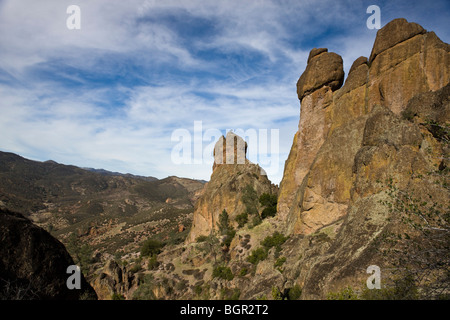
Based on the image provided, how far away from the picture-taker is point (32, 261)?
43.7 ft

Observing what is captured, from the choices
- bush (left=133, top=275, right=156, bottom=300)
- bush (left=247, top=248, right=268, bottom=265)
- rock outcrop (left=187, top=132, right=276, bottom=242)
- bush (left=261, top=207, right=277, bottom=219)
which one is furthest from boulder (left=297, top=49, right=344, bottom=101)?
bush (left=133, top=275, right=156, bottom=300)

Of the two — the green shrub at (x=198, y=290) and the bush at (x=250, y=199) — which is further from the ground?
the bush at (x=250, y=199)

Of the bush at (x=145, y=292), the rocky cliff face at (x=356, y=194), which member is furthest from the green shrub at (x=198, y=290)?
the bush at (x=145, y=292)

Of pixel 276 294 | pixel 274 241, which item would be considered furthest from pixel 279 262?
pixel 276 294

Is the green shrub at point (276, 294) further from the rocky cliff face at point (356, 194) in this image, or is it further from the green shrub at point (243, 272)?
the green shrub at point (243, 272)

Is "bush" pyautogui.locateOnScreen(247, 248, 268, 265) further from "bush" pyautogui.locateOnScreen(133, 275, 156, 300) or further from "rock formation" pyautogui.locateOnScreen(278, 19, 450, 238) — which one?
"bush" pyautogui.locateOnScreen(133, 275, 156, 300)

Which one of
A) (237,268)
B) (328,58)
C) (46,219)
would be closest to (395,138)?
(328,58)

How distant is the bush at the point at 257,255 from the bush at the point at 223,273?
11.0 ft

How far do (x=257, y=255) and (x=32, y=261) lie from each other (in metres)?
27.2

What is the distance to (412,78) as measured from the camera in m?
24.2

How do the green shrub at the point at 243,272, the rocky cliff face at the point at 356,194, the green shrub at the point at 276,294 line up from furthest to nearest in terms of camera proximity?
the green shrub at the point at 243,272 < the green shrub at the point at 276,294 < the rocky cliff face at the point at 356,194

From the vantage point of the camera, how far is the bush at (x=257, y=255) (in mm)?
32681

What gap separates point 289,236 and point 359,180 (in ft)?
44.6

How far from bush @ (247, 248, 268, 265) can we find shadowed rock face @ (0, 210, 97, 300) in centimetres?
2264
